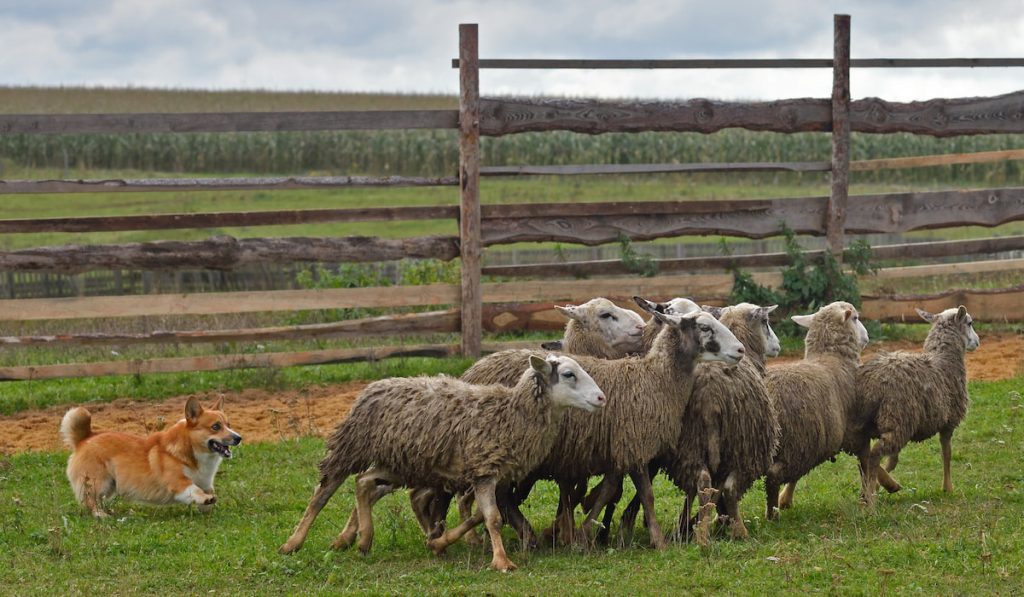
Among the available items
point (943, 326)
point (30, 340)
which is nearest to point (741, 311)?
point (943, 326)

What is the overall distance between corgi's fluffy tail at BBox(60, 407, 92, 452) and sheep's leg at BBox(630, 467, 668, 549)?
4.33 metres

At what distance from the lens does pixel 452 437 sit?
27.6ft

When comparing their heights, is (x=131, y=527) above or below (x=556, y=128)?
below

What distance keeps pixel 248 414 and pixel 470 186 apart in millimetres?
3960

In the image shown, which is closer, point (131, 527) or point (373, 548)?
point (373, 548)

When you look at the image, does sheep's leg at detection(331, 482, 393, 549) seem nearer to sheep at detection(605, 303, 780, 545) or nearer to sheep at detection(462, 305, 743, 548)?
sheep at detection(462, 305, 743, 548)

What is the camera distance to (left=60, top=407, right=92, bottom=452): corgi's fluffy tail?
388 inches

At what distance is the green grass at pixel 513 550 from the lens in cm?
759

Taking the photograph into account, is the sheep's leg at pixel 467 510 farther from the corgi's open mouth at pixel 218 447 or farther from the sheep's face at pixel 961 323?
the sheep's face at pixel 961 323

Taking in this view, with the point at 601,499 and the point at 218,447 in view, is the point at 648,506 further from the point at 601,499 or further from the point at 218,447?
the point at 218,447

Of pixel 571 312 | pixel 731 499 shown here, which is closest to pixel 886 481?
pixel 731 499

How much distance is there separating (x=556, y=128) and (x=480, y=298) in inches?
97.6

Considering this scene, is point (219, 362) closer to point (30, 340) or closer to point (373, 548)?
point (30, 340)

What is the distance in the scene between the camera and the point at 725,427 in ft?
30.1
